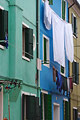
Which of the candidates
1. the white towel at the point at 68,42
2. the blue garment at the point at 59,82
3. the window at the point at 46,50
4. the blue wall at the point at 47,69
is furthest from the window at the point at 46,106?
the white towel at the point at 68,42

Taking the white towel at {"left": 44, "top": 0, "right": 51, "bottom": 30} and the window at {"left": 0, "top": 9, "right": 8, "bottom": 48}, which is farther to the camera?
the white towel at {"left": 44, "top": 0, "right": 51, "bottom": 30}

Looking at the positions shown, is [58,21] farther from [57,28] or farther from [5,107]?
[5,107]

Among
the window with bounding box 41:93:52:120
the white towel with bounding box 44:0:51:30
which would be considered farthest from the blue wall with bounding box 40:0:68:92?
the window with bounding box 41:93:52:120

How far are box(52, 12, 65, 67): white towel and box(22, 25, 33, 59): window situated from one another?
318 cm

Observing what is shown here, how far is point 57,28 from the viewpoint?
25891 mm

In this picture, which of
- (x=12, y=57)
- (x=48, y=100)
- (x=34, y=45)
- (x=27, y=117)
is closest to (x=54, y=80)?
(x=48, y=100)

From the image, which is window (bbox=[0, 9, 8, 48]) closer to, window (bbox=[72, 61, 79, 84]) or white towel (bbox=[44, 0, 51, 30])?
white towel (bbox=[44, 0, 51, 30])

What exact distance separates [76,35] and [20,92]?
14074 millimetres

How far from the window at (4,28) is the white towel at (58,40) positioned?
666cm

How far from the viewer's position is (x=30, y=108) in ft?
70.5

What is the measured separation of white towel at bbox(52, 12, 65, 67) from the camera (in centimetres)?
2534

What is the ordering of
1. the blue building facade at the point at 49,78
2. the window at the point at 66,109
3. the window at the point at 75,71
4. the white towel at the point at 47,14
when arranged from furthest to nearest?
the window at the point at 75,71
the window at the point at 66,109
the blue building facade at the point at 49,78
the white towel at the point at 47,14

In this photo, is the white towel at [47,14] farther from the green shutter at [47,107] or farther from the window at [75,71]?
the window at [75,71]

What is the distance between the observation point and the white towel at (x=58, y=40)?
2534 centimetres
